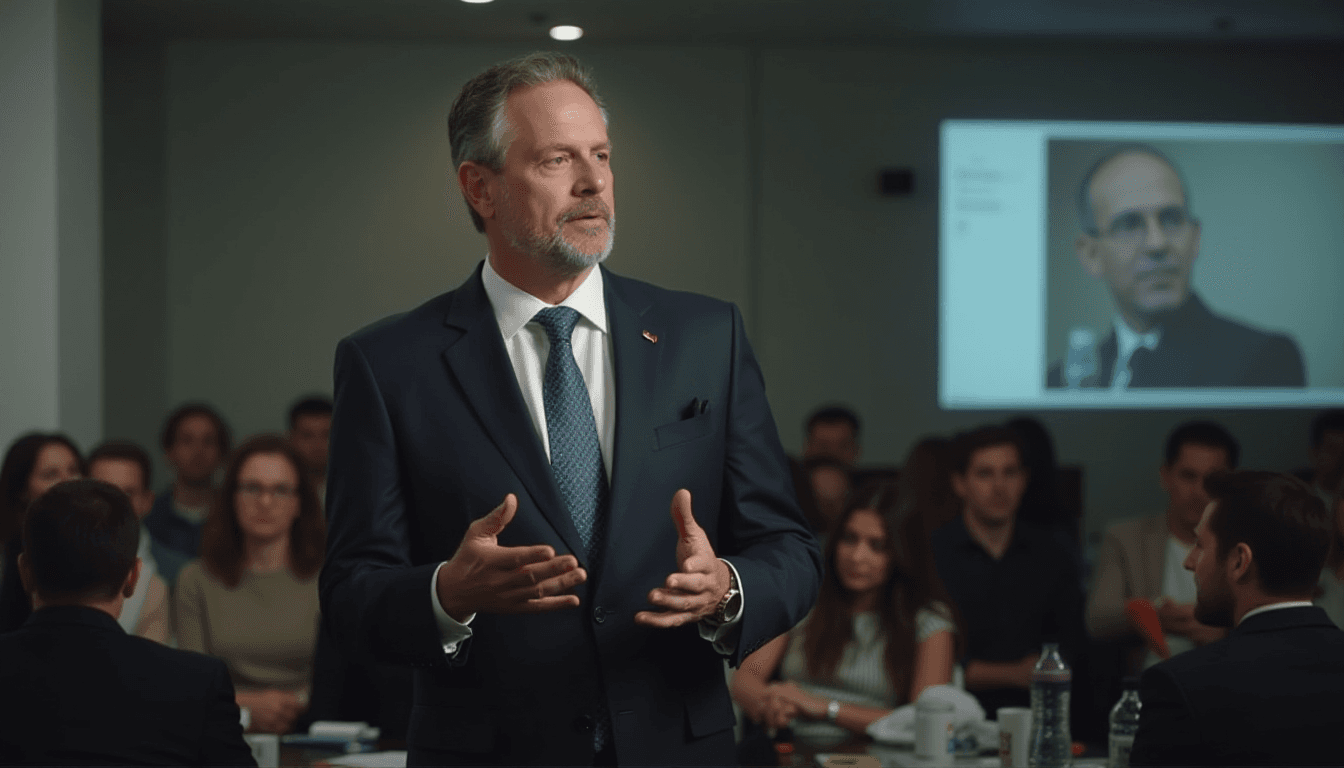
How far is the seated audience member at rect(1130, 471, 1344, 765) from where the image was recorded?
1987mm

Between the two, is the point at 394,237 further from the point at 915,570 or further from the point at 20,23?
the point at 915,570

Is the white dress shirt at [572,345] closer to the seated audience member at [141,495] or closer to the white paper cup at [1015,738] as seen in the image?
the white paper cup at [1015,738]

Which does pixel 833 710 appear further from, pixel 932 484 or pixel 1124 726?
pixel 932 484

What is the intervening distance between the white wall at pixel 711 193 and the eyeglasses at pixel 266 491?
9.62 ft

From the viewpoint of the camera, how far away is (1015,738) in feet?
9.19

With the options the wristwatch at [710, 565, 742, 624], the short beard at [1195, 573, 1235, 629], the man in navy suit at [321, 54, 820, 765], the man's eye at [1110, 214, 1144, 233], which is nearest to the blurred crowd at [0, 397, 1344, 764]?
the short beard at [1195, 573, 1235, 629]

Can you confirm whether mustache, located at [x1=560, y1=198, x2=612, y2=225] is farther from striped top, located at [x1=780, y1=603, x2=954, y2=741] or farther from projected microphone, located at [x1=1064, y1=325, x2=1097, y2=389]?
projected microphone, located at [x1=1064, y1=325, x2=1097, y2=389]

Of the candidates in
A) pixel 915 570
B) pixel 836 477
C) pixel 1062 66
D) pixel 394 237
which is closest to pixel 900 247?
pixel 1062 66

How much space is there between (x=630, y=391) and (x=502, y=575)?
1.09ft

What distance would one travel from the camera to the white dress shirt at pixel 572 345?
160cm

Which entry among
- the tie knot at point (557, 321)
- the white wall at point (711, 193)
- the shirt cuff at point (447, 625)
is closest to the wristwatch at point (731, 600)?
the shirt cuff at point (447, 625)

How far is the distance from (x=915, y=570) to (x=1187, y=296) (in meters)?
4.04

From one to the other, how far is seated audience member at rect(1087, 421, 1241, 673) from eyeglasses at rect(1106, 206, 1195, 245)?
8.66ft

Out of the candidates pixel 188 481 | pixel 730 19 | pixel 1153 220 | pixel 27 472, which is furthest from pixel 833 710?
pixel 1153 220
